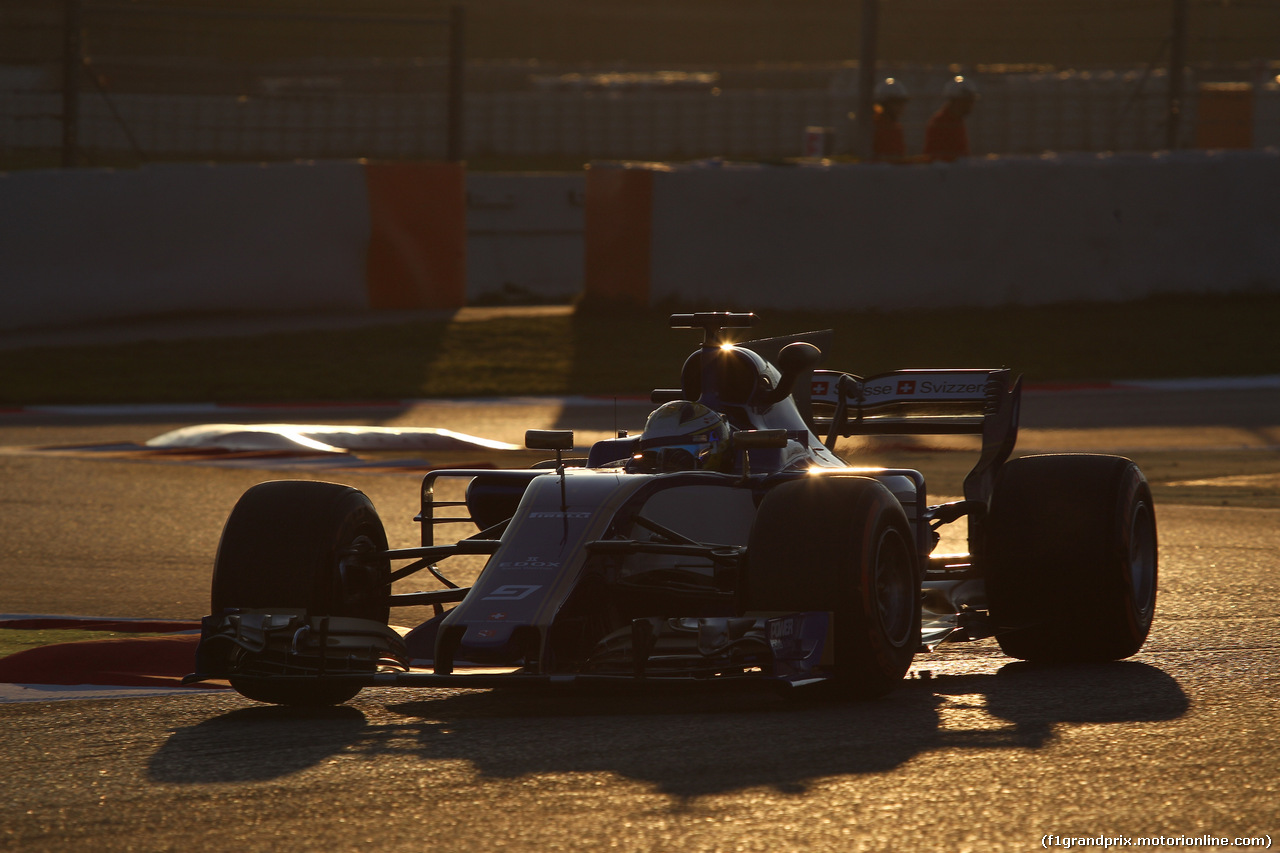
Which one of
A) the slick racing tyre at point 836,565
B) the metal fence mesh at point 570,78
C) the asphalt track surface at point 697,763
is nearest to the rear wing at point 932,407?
the asphalt track surface at point 697,763

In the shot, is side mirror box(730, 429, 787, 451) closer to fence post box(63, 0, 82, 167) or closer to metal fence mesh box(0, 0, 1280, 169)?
metal fence mesh box(0, 0, 1280, 169)

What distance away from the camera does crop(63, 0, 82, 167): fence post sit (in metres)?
18.2

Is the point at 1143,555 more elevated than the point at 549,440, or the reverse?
the point at 549,440

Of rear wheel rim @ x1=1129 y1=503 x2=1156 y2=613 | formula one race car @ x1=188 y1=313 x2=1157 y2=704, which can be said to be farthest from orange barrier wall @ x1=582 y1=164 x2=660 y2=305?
rear wheel rim @ x1=1129 y1=503 x2=1156 y2=613

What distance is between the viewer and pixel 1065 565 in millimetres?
6562

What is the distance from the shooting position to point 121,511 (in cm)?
1048

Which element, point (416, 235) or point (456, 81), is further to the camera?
point (456, 81)

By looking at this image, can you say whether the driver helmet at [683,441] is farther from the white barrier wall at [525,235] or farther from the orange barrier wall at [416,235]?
the white barrier wall at [525,235]

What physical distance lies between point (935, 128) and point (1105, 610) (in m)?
13.0

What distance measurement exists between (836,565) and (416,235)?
14.7 meters

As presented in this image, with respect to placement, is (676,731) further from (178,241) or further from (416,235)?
(416,235)

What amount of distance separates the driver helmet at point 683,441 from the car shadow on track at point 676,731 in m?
0.89

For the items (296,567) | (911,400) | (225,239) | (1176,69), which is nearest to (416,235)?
(225,239)

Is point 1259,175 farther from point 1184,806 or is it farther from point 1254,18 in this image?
point 1254,18
